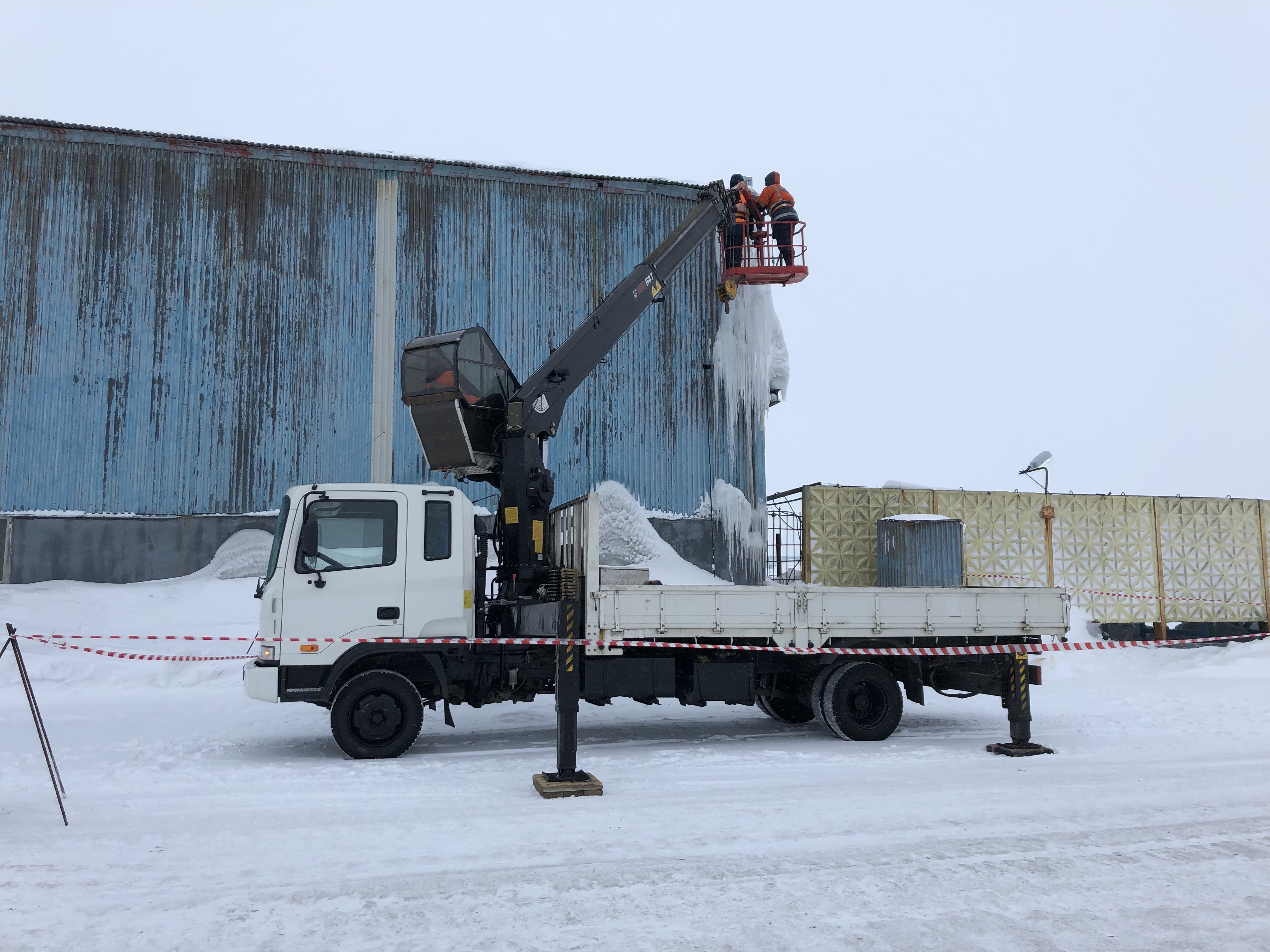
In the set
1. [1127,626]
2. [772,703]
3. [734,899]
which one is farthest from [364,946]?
[1127,626]

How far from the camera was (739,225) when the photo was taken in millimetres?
17812

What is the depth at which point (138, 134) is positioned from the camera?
17.2 m

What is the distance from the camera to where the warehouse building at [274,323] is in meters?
16.7

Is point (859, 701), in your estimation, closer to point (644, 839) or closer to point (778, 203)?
point (644, 839)

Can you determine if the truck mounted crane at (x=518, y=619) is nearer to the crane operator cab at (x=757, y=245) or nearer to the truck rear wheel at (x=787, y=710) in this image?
the truck rear wheel at (x=787, y=710)

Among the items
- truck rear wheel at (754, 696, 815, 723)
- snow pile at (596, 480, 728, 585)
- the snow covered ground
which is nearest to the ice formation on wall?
snow pile at (596, 480, 728, 585)

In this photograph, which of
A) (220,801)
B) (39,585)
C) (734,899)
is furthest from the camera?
(39,585)

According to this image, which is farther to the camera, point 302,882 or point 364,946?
point 302,882

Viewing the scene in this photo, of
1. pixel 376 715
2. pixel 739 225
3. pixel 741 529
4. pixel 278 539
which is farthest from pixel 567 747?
pixel 739 225

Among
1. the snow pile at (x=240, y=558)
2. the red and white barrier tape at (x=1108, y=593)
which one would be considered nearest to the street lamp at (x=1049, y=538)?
the red and white barrier tape at (x=1108, y=593)

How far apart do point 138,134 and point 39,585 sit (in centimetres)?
903

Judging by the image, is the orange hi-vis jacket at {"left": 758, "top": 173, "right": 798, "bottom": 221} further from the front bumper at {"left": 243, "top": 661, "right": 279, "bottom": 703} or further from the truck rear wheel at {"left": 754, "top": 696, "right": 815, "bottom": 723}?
the front bumper at {"left": 243, "top": 661, "right": 279, "bottom": 703}

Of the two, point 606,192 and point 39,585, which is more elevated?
point 606,192

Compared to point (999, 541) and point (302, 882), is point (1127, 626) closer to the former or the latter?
point (999, 541)
